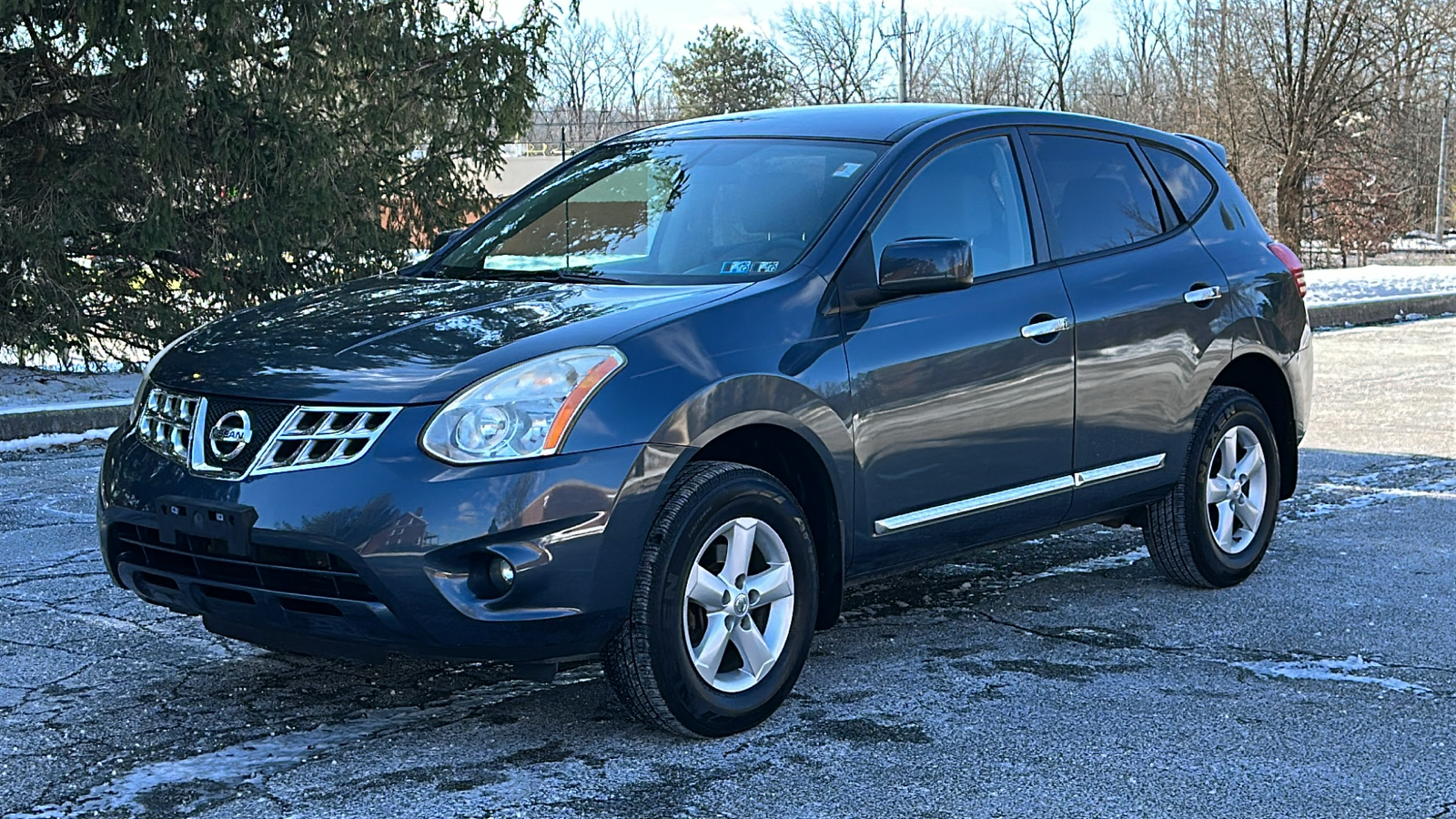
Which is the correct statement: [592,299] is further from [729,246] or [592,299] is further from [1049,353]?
[1049,353]

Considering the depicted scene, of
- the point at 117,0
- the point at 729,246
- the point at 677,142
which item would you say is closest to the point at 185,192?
the point at 117,0

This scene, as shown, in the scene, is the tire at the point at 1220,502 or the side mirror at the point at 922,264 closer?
the side mirror at the point at 922,264

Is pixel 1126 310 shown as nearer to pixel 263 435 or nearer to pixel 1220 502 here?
pixel 1220 502

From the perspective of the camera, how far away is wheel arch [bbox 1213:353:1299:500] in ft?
20.2

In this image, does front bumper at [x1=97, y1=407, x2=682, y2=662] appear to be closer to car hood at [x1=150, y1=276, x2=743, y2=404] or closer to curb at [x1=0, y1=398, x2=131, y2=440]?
car hood at [x1=150, y1=276, x2=743, y2=404]

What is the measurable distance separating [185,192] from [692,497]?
8.61m

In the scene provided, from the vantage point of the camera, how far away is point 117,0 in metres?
10.5

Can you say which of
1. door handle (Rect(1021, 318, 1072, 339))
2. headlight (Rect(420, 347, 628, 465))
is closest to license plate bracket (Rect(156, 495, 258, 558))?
headlight (Rect(420, 347, 628, 465))

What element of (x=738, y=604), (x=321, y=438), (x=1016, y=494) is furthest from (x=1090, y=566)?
(x=321, y=438)

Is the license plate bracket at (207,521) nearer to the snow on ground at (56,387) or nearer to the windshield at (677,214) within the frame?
the windshield at (677,214)

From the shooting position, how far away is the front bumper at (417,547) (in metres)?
3.70

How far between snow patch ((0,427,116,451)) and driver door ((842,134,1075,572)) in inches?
241

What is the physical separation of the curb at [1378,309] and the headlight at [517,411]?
15.3 meters

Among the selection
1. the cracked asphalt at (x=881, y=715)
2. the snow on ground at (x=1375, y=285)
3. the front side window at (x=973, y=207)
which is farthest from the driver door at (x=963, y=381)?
the snow on ground at (x=1375, y=285)
